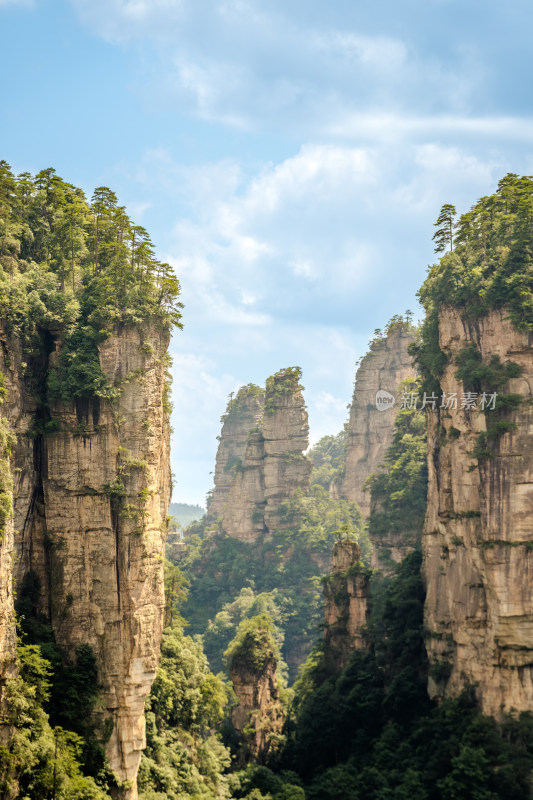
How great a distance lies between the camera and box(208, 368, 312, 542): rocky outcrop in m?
65.4

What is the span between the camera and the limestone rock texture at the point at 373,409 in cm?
6744

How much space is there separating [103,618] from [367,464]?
151 feet

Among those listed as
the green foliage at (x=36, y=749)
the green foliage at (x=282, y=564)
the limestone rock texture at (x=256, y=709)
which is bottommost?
the limestone rock texture at (x=256, y=709)

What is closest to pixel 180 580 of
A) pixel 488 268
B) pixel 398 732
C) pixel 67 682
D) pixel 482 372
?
pixel 398 732

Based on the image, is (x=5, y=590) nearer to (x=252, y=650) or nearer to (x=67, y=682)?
(x=67, y=682)

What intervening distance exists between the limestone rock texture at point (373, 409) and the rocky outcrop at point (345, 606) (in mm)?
27543

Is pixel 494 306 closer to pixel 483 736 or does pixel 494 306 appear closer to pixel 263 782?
pixel 483 736

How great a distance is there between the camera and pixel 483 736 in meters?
28.1

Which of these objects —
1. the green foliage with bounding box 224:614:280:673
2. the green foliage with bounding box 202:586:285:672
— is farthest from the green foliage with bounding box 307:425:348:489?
the green foliage with bounding box 224:614:280:673

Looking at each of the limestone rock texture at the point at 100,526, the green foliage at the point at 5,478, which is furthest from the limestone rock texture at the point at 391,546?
the green foliage at the point at 5,478

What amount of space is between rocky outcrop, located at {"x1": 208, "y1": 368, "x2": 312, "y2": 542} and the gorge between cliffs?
2579cm

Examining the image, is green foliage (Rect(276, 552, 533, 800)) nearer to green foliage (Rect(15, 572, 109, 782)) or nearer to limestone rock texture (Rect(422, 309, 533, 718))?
limestone rock texture (Rect(422, 309, 533, 718))

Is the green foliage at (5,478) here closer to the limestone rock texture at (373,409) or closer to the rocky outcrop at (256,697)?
the rocky outcrop at (256,697)

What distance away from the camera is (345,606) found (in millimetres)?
38719
